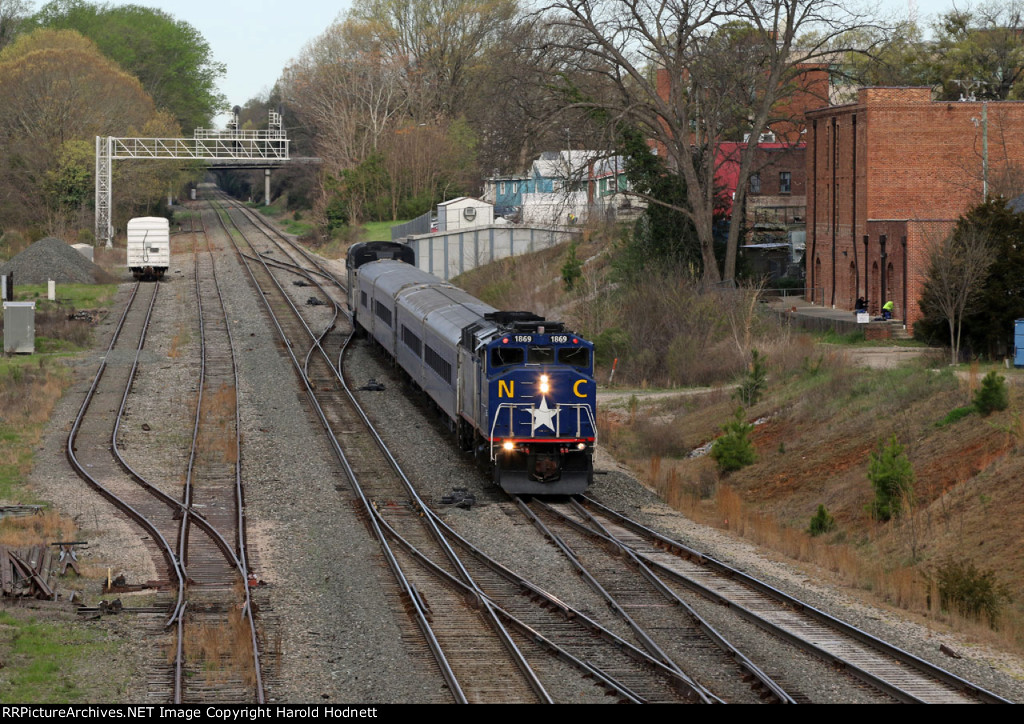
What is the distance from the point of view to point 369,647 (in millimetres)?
14969

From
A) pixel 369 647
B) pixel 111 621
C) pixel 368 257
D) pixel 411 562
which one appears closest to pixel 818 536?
pixel 411 562

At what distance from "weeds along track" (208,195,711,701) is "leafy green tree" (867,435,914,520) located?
745cm

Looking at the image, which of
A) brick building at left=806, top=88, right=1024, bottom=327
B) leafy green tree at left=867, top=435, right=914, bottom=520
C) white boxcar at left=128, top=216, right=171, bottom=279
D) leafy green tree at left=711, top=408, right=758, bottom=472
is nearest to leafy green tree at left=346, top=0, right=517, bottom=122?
white boxcar at left=128, top=216, right=171, bottom=279

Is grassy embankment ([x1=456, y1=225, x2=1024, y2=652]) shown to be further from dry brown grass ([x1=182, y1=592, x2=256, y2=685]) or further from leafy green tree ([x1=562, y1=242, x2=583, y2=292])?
dry brown grass ([x1=182, y1=592, x2=256, y2=685])

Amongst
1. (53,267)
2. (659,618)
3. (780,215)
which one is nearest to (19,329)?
(53,267)

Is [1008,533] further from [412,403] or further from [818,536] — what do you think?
[412,403]

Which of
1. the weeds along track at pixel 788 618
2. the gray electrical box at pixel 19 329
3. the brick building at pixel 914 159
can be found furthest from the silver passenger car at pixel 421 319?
the brick building at pixel 914 159

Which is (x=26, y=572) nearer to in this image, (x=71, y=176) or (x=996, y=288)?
(x=996, y=288)

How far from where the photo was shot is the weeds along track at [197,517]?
45.9 feet

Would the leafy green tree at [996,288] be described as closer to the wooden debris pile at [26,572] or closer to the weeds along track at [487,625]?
the weeds along track at [487,625]

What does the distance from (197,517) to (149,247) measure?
41812 millimetres

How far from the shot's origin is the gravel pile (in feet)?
191

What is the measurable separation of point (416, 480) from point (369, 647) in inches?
404

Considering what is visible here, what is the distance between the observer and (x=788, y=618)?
1623 centimetres
